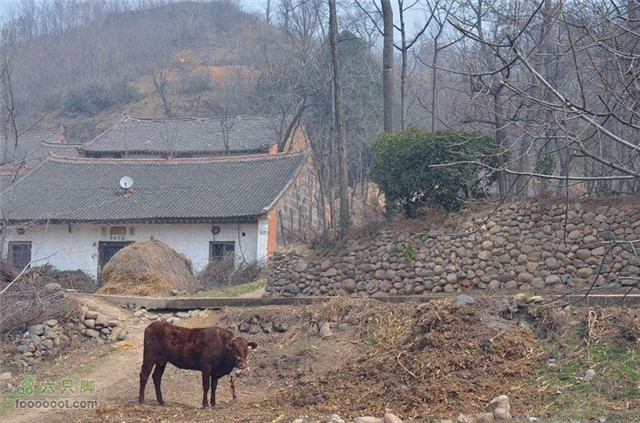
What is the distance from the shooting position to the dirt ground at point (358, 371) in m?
10.3

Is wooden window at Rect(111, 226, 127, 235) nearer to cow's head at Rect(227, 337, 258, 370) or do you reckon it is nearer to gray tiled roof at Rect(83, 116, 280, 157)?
gray tiled roof at Rect(83, 116, 280, 157)

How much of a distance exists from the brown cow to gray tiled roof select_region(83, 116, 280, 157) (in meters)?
33.0

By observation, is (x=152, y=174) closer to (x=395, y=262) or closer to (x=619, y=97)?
(x=395, y=262)

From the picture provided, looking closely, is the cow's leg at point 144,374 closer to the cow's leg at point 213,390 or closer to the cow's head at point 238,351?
the cow's leg at point 213,390

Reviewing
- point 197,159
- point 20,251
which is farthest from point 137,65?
point 20,251

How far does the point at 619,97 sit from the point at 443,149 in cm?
1287

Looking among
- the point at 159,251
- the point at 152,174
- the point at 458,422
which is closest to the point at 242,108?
the point at 152,174

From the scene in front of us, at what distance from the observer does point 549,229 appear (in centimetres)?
1764

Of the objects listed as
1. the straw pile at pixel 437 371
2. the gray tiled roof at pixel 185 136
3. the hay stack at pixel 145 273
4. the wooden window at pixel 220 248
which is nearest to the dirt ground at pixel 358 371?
the straw pile at pixel 437 371

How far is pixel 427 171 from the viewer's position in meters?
19.0

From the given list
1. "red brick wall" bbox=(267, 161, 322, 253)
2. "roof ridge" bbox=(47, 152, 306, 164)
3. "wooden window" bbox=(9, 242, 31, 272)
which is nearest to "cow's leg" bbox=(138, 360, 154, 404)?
"red brick wall" bbox=(267, 161, 322, 253)

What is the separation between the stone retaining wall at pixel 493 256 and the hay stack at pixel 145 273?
4330mm

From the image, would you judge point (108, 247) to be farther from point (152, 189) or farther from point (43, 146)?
point (43, 146)

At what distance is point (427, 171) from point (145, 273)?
27.4ft
